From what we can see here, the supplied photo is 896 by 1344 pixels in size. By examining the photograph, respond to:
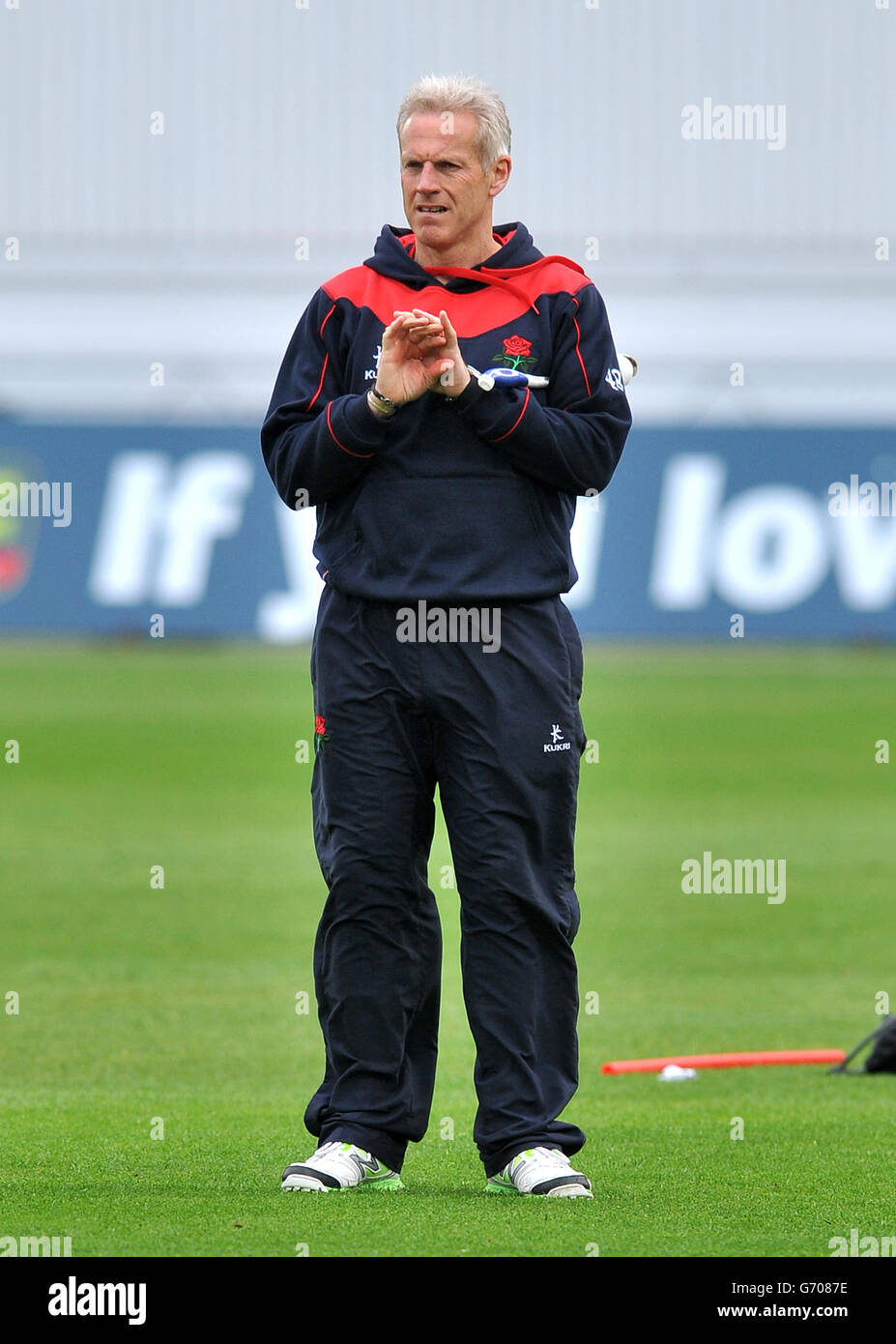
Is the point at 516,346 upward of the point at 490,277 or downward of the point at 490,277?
downward

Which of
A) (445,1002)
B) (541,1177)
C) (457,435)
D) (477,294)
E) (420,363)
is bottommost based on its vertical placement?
(541,1177)

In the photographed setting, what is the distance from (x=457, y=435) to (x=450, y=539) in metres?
0.20

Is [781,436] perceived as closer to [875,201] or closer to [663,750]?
[663,750]

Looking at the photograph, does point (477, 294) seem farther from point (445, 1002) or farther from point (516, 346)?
point (445, 1002)

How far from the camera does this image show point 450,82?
3.87 m

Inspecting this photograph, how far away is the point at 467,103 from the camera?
12.6 feet

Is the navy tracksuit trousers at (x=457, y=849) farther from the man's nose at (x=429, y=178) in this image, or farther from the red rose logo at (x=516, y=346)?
the man's nose at (x=429, y=178)

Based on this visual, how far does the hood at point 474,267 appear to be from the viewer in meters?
3.96

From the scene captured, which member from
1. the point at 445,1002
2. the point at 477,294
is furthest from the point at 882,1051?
the point at 477,294

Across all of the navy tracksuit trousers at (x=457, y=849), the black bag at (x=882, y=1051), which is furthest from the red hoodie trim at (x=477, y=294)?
the black bag at (x=882, y=1051)

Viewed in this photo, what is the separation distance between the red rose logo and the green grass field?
61.6 inches

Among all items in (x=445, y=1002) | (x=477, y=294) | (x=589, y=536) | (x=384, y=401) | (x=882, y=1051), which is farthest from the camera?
(x=589, y=536)

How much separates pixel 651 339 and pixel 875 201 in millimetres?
5547

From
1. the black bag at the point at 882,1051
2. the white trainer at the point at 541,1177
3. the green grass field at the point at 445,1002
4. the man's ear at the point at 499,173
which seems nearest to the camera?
the green grass field at the point at 445,1002
